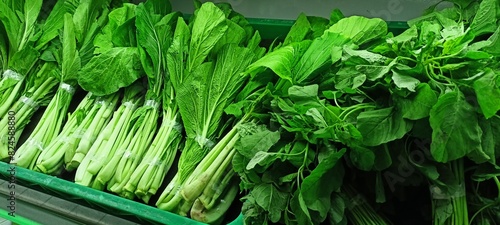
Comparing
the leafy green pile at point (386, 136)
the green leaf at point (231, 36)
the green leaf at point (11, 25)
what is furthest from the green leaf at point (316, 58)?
the green leaf at point (11, 25)

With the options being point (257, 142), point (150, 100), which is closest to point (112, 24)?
point (150, 100)

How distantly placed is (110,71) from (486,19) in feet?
3.14

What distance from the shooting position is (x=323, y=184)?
2.65ft

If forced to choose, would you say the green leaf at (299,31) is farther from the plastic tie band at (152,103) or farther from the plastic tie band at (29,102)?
the plastic tie band at (29,102)

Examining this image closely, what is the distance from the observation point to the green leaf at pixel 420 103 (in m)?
0.74

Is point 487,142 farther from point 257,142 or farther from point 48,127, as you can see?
point 48,127

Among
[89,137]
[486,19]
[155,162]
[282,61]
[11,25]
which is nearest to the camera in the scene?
[486,19]

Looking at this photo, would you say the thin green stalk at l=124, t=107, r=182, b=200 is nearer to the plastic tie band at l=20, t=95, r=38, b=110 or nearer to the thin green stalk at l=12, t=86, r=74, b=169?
the thin green stalk at l=12, t=86, r=74, b=169

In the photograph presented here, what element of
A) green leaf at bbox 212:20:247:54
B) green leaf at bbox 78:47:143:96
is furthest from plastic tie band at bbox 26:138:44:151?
green leaf at bbox 212:20:247:54

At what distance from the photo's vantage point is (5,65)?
1.54m

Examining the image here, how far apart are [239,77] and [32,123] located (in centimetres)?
73

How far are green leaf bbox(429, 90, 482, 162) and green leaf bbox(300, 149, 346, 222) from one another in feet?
0.51

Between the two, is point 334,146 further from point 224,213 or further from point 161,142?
point 161,142

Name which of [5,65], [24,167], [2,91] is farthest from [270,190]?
[5,65]
